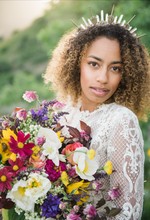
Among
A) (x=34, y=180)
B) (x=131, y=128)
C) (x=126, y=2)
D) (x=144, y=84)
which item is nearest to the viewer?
(x=34, y=180)

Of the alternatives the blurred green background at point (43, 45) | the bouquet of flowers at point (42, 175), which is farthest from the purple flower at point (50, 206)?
the blurred green background at point (43, 45)

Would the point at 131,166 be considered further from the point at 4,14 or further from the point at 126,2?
the point at 4,14

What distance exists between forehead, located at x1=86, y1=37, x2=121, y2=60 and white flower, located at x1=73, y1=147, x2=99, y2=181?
0.75 meters

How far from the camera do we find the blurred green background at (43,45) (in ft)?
12.3

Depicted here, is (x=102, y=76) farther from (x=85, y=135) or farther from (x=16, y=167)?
(x=16, y=167)

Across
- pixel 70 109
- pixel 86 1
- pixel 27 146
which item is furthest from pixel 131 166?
pixel 86 1

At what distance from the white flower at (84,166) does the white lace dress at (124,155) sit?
10.1 inches

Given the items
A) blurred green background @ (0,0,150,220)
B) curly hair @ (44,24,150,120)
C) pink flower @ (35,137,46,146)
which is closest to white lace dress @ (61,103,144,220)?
curly hair @ (44,24,150,120)

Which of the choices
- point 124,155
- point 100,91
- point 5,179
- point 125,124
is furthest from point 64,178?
point 100,91

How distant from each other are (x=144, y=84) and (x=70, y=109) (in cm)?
69

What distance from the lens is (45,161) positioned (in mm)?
1109

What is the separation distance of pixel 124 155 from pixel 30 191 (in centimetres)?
58

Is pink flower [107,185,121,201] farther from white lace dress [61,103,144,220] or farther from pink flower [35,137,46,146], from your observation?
pink flower [35,137,46,146]

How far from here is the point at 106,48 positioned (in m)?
1.58
